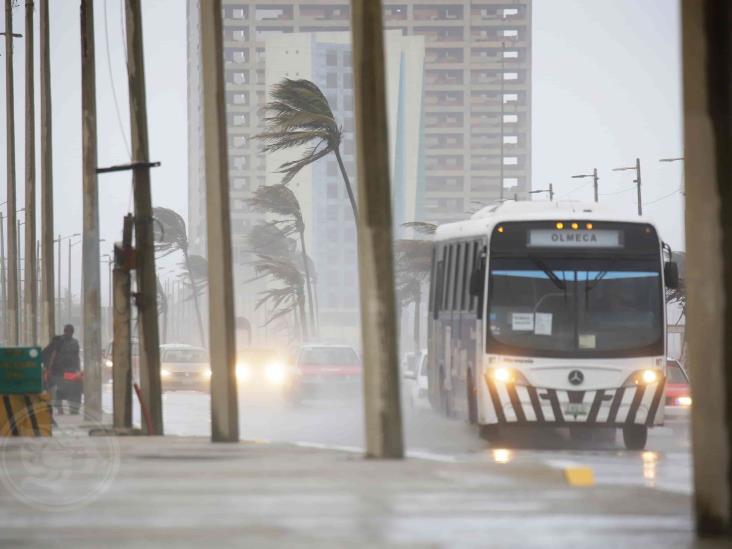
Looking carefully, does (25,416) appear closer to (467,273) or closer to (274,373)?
(467,273)

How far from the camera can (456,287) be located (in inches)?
1109

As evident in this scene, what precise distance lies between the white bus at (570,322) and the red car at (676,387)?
8.35m

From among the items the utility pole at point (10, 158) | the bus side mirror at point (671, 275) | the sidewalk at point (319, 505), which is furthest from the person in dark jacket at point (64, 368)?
the utility pole at point (10, 158)

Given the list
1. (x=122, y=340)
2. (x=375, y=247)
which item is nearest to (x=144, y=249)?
(x=122, y=340)

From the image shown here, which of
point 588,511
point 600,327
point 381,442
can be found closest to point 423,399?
point 600,327

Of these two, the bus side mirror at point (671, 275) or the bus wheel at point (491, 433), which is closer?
the bus side mirror at point (671, 275)

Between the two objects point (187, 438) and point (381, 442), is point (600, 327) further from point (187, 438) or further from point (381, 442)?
point (381, 442)

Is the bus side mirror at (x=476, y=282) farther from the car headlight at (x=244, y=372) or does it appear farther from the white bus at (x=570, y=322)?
the car headlight at (x=244, y=372)

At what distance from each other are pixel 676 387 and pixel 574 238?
9.12 m

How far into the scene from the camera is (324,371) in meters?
47.2

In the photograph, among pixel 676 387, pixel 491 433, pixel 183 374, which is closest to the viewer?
pixel 491 433

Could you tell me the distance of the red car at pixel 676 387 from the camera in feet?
111

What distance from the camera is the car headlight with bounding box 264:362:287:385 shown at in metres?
59.3

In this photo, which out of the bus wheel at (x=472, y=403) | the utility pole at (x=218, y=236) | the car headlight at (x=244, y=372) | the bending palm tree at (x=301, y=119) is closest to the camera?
the utility pole at (x=218, y=236)
